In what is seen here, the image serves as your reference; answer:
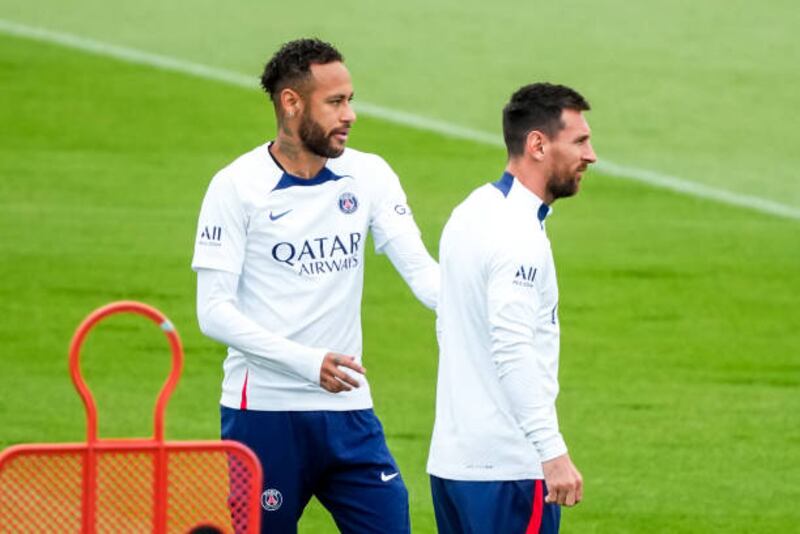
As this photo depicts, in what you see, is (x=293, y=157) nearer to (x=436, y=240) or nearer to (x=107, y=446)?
(x=107, y=446)

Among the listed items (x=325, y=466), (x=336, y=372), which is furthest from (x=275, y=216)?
(x=325, y=466)

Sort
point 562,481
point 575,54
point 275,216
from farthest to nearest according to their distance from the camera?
point 575,54 → point 275,216 → point 562,481

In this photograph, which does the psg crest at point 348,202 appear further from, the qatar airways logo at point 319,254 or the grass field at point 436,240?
the grass field at point 436,240

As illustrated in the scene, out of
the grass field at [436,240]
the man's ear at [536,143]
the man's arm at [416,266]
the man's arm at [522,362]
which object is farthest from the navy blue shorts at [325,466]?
the grass field at [436,240]

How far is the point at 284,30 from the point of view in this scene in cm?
2336

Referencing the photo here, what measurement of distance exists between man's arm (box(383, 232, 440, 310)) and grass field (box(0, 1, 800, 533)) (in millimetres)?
3266

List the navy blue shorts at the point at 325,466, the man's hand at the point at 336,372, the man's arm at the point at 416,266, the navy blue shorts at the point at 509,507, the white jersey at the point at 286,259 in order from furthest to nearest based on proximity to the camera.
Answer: the man's arm at the point at 416,266 < the navy blue shorts at the point at 325,466 < the white jersey at the point at 286,259 < the man's hand at the point at 336,372 < the navy blue shorts at the point at 509,507

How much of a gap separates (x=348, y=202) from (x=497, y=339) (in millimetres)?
1121

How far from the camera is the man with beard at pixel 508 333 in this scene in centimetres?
604

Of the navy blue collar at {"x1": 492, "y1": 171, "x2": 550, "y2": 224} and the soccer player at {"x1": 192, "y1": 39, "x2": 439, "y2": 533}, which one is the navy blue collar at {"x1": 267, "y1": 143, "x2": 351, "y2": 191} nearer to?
the soccer player at {"x1": 192, "y1": 39, "x2": 439, "y2": 533}

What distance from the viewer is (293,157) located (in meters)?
6.91

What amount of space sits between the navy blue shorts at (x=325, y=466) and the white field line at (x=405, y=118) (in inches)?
451

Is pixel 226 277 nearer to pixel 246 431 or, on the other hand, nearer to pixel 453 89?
pixel 246 431

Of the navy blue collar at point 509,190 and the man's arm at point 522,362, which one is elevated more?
the navy blue collar at point 509,190
